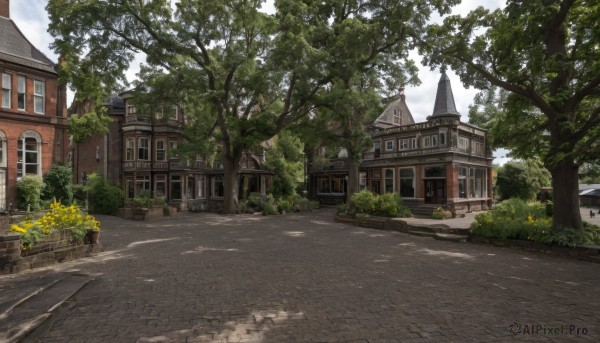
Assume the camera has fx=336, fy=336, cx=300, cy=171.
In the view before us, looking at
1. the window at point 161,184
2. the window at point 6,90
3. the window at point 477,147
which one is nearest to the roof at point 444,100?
the window at point 477,147

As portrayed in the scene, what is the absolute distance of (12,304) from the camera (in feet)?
17.1

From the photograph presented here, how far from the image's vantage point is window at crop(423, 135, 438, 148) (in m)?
26.6

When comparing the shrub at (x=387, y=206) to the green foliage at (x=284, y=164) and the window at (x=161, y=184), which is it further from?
the window at (x=161, y=184)

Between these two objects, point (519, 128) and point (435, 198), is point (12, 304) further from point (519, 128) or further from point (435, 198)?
point (435, 198)

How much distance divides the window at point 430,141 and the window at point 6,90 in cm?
2851

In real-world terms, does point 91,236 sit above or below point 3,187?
below

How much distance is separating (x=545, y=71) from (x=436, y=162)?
52.8ft

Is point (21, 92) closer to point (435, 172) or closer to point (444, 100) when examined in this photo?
point (435, 172)

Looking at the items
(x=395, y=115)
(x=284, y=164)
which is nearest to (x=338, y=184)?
(x=284, y=164)

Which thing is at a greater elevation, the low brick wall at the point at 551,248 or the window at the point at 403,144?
the window at the point at 403,144

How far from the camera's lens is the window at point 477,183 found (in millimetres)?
27766

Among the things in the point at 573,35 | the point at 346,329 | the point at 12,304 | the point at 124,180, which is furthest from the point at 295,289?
the point at 124,180

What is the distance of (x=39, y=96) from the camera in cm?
2138

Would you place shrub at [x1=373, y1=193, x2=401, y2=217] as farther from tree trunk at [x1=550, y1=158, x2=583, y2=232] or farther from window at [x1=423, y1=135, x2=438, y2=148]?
window at [x1=423, y1=135, x2=438, y2=148]
